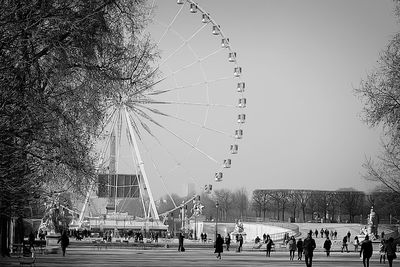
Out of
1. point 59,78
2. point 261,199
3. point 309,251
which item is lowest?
point 309,251

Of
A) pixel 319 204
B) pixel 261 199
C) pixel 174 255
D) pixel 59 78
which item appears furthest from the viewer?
pixel 261 199

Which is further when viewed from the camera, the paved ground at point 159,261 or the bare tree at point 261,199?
the bare tree at point 261,199

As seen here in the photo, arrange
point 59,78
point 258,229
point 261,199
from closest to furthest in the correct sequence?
point 59,78, point 258,229, point 261,199

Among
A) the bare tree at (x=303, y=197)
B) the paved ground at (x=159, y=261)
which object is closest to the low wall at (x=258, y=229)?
the bare tree at (x=303, y=197)

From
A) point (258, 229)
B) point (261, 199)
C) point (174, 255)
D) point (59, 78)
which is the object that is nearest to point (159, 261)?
point (174, 255)

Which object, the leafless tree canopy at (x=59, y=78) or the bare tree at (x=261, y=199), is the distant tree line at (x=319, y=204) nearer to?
the bare tree at (x=261, y=199)

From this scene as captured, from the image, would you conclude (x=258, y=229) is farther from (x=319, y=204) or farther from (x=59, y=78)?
(x=59, y=78)

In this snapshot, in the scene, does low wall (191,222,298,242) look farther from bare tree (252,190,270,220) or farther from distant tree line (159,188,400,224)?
bare tree (252,190,270,220)

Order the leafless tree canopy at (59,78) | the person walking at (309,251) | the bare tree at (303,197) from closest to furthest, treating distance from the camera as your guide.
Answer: the leafless tree canopy at (59,78), the person walking at (309,251), the bare tree at (303,197)

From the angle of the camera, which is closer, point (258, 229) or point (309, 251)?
point (309, 251)

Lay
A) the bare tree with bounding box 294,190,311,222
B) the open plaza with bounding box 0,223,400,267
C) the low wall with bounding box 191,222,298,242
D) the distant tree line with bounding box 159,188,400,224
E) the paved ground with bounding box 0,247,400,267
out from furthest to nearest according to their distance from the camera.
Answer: the bare tree with bounding box 294,190,311,222 → the distant tree line with bounding box 159,188,400,224 → the low wall with bounding box 191,222,298,242 → the open plaza with bounding box 0,223,400,267 → the paved ground with bounding box 0,247,400,267

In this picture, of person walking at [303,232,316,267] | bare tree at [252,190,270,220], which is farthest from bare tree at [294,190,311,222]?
person walking at [303,232,316,267]

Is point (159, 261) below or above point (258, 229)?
below

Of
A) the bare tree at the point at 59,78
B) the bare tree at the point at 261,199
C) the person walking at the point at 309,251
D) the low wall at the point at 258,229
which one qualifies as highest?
the bare tree at the point at 261,199
